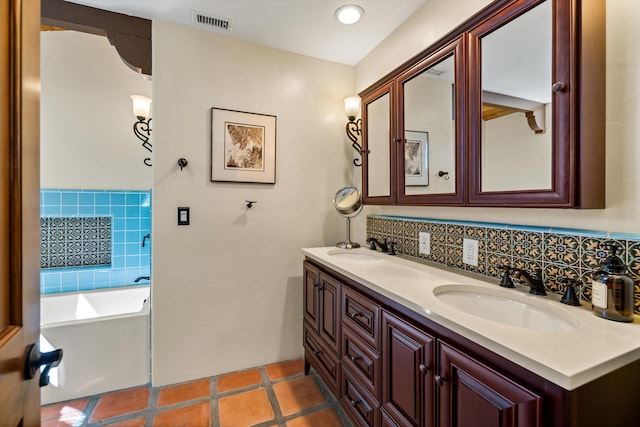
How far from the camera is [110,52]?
2455 mm

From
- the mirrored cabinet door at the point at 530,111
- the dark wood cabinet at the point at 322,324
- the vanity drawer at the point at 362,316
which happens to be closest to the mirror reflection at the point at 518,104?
the mirrored cabinet door at the point at 530,111

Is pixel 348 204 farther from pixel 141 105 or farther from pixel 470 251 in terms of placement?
pixel 141 105

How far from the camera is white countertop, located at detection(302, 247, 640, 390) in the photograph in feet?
1.97

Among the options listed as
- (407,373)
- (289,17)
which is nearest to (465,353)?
(407,373)

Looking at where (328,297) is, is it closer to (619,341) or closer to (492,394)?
(492,394)

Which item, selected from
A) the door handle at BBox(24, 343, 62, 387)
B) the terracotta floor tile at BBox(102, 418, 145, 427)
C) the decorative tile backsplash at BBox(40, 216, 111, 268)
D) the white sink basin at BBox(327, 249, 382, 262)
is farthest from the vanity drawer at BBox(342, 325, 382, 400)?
the decorative tile backsplash at BBox(40, 216, 111, 268)

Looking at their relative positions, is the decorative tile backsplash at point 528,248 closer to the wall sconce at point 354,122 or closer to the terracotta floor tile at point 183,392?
the wall sconce at point 354,122

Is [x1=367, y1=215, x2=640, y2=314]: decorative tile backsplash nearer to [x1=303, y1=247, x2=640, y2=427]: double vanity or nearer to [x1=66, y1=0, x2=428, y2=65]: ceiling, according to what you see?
[x1=303, y1=247, x2=640, y2=427]: double vanity

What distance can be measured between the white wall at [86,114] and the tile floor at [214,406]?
74.9 inches

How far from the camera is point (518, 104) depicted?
1.09 metres

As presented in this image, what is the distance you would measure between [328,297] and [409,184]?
80 centimetres

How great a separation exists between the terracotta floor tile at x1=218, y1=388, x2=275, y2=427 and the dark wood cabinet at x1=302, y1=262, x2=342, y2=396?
0.36 metres

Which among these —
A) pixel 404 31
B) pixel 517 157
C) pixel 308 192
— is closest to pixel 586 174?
pixel 517 157

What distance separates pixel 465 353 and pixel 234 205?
1673 mm
